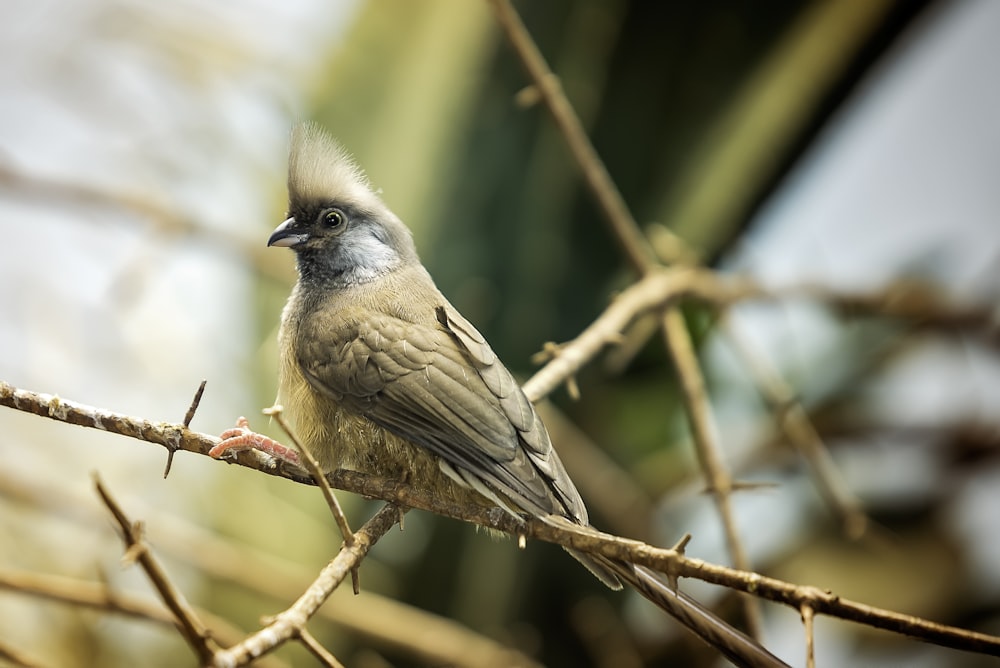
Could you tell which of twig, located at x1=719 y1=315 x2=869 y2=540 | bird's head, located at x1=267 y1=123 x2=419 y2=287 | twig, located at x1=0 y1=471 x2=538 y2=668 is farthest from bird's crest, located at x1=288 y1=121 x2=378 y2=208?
twig, located at x1=0 y1=471 x2=538 y2=668

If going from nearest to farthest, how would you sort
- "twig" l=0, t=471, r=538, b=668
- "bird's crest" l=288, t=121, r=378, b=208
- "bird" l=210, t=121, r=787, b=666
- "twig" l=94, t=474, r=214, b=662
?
"twig" l=94, t=474, r=214, b=662 → "bird" l=210, t=121, r=787, b=666 → "bird's crest" l=288, t=121, r=378, b=208 → "twig" l=0, t=471, r=538, b=668

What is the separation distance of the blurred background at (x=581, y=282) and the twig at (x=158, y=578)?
2199mm

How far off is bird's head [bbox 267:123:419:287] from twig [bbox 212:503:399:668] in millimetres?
830

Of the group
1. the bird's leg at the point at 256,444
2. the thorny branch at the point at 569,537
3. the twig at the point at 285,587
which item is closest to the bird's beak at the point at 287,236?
the bird's leg at the point at 256,444

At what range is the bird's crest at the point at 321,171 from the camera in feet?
6.66

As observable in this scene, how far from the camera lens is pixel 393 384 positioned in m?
→ 1.85

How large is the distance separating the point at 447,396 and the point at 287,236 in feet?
2.28

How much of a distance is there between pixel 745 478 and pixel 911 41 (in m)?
1.92

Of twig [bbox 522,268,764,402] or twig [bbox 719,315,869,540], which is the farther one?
twig [bbox 719,315,869,540]

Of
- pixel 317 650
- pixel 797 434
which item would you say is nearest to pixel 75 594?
pixel 317 650

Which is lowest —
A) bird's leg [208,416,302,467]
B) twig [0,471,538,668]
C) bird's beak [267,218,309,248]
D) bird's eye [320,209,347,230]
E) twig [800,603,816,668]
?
twig [800,603,816,668]

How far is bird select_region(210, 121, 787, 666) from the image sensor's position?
5.53ft

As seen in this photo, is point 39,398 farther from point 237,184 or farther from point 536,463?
point 237,184

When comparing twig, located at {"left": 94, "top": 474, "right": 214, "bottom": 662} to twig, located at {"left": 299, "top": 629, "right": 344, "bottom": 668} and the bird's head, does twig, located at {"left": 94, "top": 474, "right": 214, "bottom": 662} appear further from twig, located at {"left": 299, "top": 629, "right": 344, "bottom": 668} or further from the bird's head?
the bird's head
